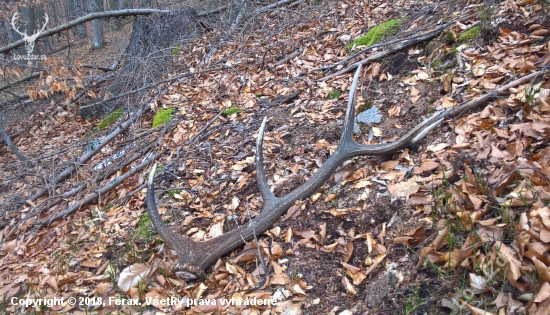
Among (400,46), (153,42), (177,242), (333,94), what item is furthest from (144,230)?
(153,42)

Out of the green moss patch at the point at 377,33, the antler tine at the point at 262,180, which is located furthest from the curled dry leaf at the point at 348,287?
the green moss patch at the point at 377,33

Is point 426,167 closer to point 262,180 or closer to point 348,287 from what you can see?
point 348,287

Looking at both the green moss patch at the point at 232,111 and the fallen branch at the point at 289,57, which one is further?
the fallen branch at the point at 289,57

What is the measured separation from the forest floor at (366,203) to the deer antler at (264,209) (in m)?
0.08

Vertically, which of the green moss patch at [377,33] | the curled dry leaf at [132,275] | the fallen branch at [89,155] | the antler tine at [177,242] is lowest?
the fallen branch at [89,155]

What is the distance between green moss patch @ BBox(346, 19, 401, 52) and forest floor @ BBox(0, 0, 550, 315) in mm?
118

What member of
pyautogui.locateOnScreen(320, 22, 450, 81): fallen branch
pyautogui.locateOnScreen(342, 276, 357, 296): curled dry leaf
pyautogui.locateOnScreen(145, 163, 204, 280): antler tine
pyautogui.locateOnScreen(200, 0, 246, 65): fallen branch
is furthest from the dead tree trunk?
pyautogui.locateOnScreen(342, 276, 357, 296): curled dry leaf

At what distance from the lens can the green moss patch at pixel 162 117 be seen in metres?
5.27

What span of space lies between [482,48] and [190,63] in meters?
5.05

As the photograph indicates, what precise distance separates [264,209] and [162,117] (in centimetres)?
306

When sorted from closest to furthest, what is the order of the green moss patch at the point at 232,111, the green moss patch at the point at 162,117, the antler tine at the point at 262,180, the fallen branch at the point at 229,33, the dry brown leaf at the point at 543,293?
the dry brown leaf at the point at 543,293, the antler tine at the point at 262,180, the green moss patch at the point at 232,111, the green moss patch at the point at 162,117, the fallen branch at the point at 229,33

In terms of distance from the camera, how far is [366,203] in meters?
2.68

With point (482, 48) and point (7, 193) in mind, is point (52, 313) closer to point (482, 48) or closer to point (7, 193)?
point (7, 193)

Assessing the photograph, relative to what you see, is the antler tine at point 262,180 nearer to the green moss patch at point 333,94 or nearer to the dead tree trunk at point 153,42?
the green moss patch at point 333,94
